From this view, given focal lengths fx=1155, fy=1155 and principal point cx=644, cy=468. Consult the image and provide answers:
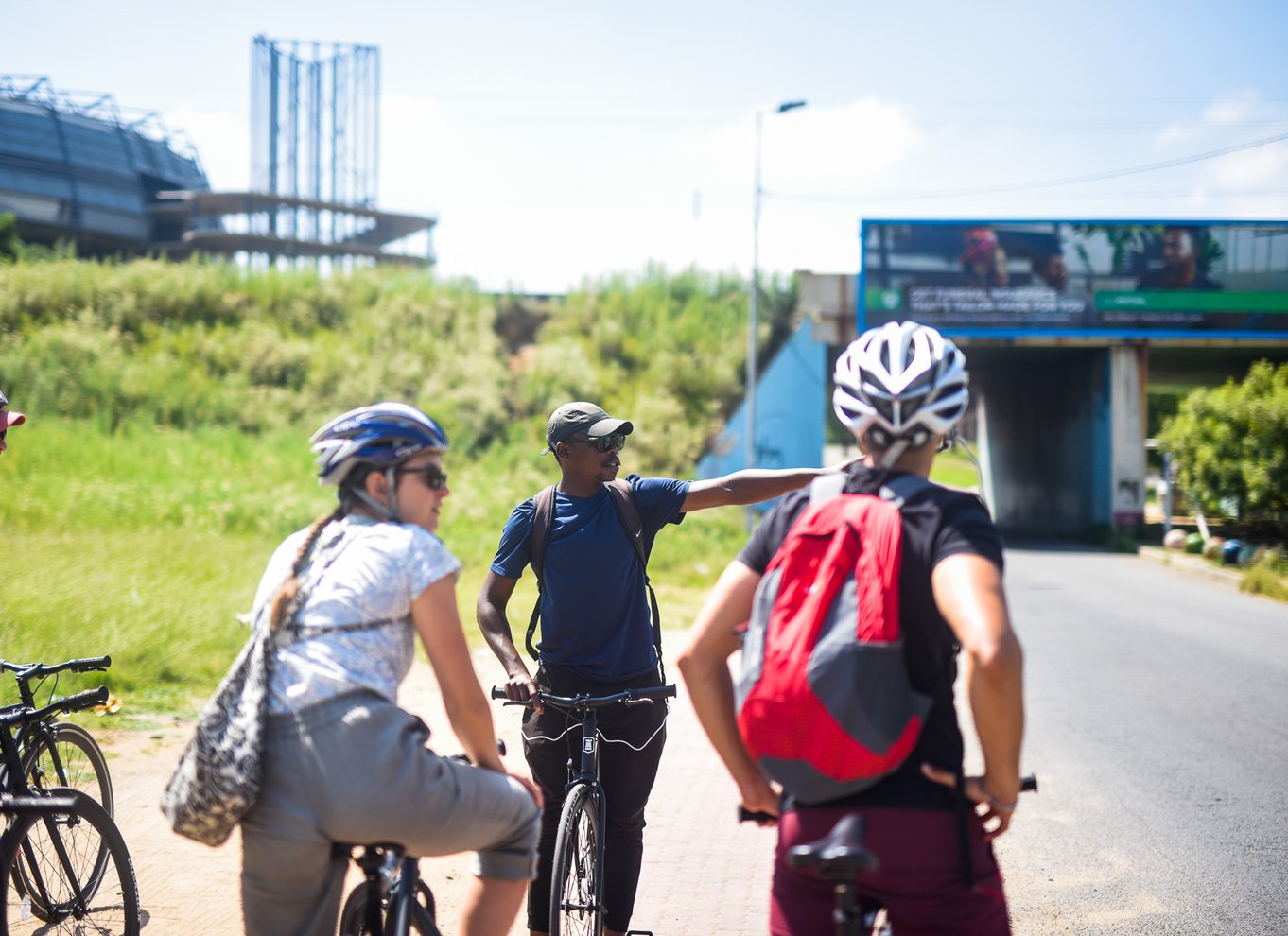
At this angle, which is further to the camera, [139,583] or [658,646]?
[139,583]

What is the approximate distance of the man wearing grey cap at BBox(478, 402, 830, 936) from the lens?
4125 mm

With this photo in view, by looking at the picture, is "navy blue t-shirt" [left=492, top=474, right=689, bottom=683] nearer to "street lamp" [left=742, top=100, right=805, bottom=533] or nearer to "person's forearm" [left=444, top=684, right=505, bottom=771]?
"person's forearm" [left=444, top=684, right=505, bottom=771]

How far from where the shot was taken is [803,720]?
2.17 m

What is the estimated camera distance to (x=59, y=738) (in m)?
4.58

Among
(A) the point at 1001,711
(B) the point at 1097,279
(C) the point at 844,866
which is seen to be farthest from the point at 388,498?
(B) the point at 1097,279

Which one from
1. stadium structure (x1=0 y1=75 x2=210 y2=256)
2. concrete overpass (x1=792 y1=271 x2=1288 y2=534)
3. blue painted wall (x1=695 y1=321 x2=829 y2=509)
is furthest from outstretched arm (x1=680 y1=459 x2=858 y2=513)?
stadium structure (x1=0 y1=75 x2=210 y2=256)

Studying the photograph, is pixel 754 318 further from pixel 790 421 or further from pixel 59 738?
pixel 59 738

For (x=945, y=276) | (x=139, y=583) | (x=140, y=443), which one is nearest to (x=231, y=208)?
(x=140, y=443)

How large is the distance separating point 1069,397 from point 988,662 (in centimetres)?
3377

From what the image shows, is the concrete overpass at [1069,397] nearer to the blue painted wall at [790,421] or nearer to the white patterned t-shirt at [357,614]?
the blue painted wall at [790,421]

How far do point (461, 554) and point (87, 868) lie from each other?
1280 cm

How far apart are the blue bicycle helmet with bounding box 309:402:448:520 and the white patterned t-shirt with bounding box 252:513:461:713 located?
0.18 m

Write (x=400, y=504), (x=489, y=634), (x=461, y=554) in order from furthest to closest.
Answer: (x=461, y=554)
(x=489, y=634)
(x=400, y=504)

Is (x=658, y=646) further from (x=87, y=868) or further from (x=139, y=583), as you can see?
(x=139, y=583)
